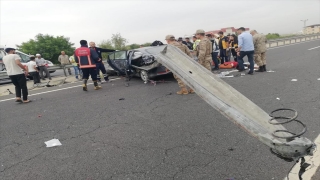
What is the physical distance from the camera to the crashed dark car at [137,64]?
8.24 m

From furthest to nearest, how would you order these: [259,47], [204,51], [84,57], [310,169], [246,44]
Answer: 1. [259,47]
2. [246,44]
3. [84,57]
4. [204,51]
5. [310,169]

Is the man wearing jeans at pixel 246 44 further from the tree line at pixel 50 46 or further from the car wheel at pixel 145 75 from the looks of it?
the tree line at pixel 50 46

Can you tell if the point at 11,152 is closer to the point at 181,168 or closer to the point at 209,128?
the point at 181,168

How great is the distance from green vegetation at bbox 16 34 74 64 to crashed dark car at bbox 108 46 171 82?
26020mm

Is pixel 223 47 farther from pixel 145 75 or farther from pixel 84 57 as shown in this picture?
pixel 84 57

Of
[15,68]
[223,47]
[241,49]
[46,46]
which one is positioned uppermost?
[46,46]

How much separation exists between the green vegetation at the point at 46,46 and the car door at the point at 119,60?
25623mm

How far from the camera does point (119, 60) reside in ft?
32.0

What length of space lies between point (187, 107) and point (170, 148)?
6.45 feet

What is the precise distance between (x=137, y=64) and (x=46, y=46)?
2829 cm

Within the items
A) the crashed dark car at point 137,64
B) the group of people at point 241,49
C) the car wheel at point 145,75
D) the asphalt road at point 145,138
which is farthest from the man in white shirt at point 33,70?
the group of people at point 241,49

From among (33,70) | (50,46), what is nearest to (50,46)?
(50,46)

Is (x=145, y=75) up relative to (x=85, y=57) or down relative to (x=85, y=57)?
down

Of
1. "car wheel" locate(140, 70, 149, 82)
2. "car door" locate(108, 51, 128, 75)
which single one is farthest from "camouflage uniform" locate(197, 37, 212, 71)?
"car door" locate(108, 51, 128, 75)
